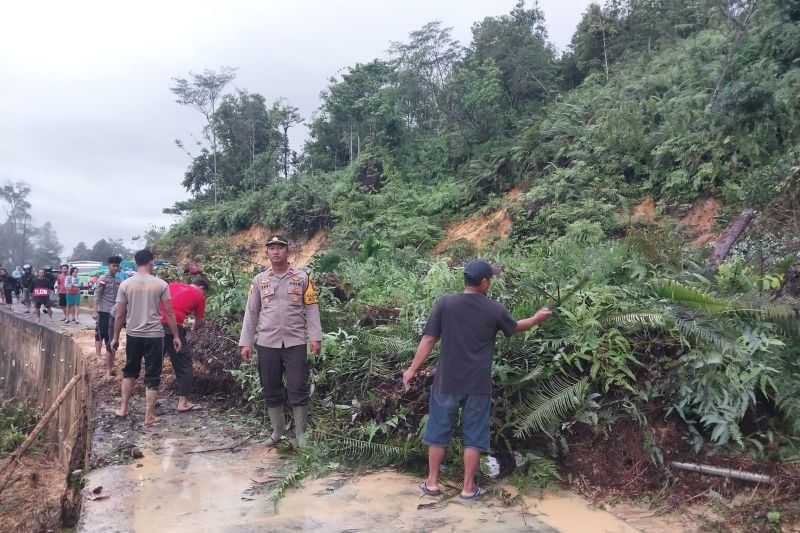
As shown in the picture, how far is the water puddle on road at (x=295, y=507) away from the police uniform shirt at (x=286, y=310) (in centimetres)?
107

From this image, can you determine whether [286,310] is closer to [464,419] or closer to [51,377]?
[464,419]

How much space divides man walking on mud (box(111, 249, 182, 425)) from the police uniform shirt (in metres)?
1.26

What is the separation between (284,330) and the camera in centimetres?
514

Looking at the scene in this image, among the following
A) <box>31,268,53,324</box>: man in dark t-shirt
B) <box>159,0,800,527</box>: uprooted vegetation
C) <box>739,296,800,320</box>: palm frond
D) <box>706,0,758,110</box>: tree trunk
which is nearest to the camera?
<box>159,0,800,527</box>: uprooted vegetation

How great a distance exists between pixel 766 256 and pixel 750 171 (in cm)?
731

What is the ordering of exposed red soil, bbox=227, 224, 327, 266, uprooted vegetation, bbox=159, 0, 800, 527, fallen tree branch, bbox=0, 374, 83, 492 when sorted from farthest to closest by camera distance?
exposed red soil, bbox=227, 224, 327, 266
fallen tree branch, bbox=0, 374, 83, 492
uprooted vegetation, bbox=159, 0, 800, 527

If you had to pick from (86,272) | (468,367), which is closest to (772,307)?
(468,367)

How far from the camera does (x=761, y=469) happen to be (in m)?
3.94

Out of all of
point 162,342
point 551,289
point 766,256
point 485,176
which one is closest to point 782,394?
point 551,289

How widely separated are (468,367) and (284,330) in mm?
1802

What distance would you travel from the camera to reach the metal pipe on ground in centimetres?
386

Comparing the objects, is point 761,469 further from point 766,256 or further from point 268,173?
point 268,173

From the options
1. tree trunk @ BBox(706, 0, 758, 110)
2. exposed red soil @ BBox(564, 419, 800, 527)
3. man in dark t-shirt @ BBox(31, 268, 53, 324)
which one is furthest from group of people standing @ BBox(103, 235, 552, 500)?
tree trunk @ BBox(706, 0, 758, 110)

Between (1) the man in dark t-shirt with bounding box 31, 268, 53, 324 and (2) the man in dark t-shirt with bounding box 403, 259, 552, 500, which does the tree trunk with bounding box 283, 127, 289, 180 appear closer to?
(1) the man in dark t-shirt with bounding box 31, 268, 53, 324
